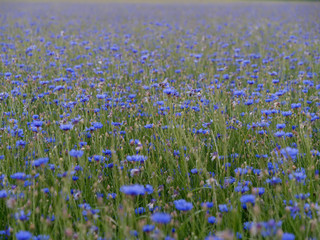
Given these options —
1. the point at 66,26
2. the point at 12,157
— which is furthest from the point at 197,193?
the point at 66,26

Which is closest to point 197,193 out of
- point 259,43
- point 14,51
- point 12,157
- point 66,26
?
point 12,157

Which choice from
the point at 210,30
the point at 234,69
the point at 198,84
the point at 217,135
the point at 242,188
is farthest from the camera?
the point at 210,30

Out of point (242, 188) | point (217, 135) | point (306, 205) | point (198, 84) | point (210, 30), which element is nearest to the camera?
point (306, 205)

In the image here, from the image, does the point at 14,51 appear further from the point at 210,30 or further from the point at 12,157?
the point at 210,30

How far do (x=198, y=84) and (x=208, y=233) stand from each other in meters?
3.09

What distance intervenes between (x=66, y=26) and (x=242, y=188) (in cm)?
968

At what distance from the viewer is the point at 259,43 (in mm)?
7715

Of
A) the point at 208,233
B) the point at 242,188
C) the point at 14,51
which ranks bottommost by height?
the point at 208,233

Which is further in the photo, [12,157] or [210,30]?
[210,30]

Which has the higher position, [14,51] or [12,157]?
[14,51]

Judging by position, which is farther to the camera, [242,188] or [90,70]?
[90,70]

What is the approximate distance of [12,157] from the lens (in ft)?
8.38

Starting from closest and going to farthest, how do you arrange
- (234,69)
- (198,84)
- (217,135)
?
(217,135), (198,84), (234,69)

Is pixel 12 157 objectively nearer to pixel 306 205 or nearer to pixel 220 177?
pixel 220 177
